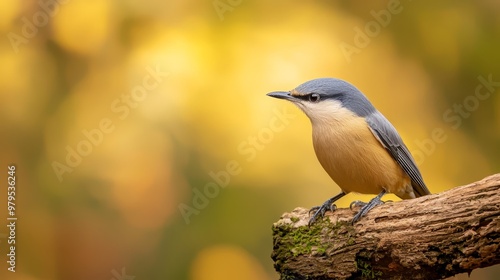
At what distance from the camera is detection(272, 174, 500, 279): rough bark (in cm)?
241

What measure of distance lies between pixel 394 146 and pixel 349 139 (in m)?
0.28

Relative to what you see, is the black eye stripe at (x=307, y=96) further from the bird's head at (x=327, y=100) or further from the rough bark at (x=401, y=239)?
the rough bark at (x=401, y=239)

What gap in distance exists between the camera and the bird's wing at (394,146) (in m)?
2.97

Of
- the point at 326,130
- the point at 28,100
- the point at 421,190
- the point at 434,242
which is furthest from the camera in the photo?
the point at 28,100

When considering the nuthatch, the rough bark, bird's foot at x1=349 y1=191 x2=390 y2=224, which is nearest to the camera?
the rough bark

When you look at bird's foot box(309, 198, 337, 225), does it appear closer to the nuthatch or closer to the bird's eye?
the nuthatch

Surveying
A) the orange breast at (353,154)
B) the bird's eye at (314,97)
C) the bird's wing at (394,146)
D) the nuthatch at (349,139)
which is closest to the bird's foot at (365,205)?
the nuthatch at (349,139)

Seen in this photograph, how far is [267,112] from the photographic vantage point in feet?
14.9

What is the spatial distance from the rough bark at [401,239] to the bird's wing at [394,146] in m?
0.35

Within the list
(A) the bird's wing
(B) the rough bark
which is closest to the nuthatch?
(A) the bird's wing

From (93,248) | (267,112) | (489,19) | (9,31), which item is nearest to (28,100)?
(9,31)

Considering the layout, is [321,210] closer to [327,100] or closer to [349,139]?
[349,139]

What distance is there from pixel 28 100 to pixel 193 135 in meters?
1.27

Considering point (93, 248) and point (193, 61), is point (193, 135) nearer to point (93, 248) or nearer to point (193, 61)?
point (193, 61)
